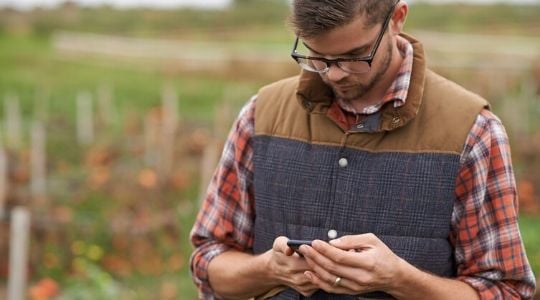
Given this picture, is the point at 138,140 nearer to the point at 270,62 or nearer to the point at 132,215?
the point at 132,215

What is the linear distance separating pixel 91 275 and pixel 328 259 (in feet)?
13.8

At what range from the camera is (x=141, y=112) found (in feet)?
51.8

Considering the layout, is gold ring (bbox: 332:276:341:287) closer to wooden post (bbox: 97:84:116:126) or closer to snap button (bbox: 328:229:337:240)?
snap button (bbox: 328:229:337:240)

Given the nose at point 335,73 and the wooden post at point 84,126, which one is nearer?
the nose at point 335,73

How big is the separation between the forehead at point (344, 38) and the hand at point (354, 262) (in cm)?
44

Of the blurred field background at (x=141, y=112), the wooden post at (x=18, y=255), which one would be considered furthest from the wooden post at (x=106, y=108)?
the wooden post at (x=18, y=255)

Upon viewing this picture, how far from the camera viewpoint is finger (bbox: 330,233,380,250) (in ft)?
7.23

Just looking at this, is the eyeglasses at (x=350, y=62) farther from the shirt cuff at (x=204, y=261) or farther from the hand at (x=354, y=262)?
the shirt cuff at (x=204, y=261)

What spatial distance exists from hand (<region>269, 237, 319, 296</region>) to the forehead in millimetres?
457

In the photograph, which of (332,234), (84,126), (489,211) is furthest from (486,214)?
(84,126)

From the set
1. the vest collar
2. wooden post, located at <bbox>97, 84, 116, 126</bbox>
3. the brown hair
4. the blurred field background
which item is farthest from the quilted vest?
wooden post, located at <bbox>97, 84, 116, 126</bbox>

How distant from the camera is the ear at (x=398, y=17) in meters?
2.39

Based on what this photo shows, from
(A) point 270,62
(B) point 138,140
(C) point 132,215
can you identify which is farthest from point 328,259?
(A) point 270,62

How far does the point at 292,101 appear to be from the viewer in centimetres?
257
